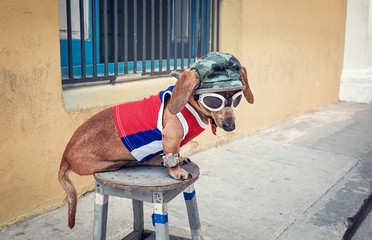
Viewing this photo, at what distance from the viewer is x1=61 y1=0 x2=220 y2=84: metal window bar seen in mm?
4059

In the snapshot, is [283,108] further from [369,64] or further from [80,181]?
[80,181]

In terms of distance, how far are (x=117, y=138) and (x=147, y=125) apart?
7.0 inches

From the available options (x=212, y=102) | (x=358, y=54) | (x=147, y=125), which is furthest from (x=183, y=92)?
(x=358, y=54)

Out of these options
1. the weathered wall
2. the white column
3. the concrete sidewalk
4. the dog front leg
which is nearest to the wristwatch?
the dog front leg

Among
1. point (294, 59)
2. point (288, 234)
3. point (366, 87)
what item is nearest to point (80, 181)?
point (288, 234)

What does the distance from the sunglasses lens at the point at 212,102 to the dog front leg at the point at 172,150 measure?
22 cm

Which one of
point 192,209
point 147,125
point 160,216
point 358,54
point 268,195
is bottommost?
point 268,195

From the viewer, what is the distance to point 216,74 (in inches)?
81.6

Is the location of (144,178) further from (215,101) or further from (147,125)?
(215,101)

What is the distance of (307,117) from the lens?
7.46 meters

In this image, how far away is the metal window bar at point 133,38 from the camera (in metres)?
4.06

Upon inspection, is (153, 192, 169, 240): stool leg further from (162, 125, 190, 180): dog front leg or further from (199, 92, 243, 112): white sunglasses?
(199, 92, 243, 112): white sunglasses

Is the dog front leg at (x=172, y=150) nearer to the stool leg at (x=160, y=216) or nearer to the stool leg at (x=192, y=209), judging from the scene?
the stool leg at (x=160, y=216)

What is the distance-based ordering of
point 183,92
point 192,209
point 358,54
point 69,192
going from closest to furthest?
point 183,92 → point 69,192 → point 192,209 → point 358,54
